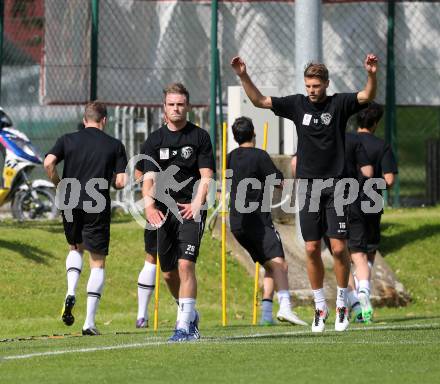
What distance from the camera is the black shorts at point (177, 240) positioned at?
10.4 meters

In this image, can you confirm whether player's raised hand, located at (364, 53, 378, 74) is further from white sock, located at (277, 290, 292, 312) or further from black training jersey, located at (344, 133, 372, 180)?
white sock, located at (277, 290, 292, 312)

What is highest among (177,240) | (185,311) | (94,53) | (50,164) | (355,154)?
(94,53)

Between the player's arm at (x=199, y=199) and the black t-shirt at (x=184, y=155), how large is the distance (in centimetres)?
8

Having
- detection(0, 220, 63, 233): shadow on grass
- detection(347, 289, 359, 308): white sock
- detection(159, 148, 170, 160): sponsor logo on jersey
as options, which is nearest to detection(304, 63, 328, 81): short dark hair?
detection(159, 148, 170, 160): sponsor logo on jersey

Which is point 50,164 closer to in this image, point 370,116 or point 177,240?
point 177,240

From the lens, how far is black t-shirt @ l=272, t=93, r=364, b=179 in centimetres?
1128

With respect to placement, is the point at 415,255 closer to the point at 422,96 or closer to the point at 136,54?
the point at 422,96

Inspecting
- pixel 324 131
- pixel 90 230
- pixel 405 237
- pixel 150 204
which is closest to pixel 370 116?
pixel 324 131

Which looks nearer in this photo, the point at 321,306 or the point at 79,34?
the point at 321,306

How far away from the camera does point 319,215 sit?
11422mm

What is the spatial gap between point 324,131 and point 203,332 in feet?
7.12

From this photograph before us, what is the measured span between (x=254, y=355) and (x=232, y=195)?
4.61 metres

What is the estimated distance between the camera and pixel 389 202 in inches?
841

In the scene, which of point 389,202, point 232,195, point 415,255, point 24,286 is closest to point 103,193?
point 232,195
